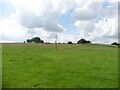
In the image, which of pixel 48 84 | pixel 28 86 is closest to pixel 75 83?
pixel 48 84

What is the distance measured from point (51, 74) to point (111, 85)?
566 centimetres

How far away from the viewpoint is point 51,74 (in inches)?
864

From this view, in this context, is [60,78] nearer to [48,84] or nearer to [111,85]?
[48,84]

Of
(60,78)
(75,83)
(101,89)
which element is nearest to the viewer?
(101,89)

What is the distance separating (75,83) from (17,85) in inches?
159

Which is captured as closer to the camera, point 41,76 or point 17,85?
point 17,85

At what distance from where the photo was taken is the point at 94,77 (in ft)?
69.1

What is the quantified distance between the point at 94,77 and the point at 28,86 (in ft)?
19.8

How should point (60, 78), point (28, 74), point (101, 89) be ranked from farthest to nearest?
point (28, 74)
point (60, 78)
point (101, 89)

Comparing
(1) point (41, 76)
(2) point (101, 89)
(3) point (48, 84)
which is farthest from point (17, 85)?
(2) point (101, 89)

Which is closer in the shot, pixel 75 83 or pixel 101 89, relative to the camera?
pixel 101 89

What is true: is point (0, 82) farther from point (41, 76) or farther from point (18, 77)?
point (41, 76)

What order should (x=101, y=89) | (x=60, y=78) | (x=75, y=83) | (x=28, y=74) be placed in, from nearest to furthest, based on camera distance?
(x=101, y=89) → (x=75, y=83) → (x=60, y=78) → (x=28, y=74)

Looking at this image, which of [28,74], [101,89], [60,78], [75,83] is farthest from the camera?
[28,74]
